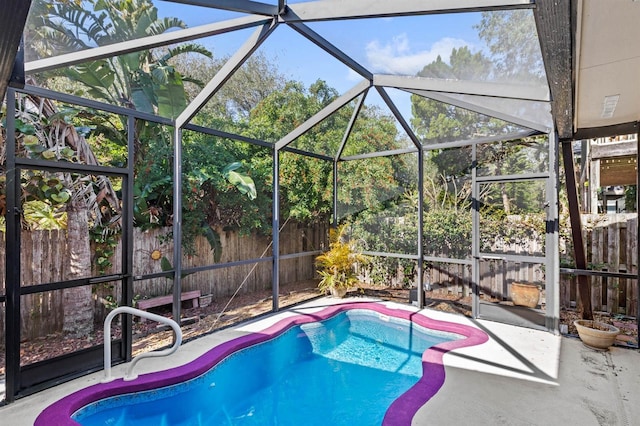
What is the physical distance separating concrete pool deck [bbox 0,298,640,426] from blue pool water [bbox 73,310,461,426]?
1.65 feet

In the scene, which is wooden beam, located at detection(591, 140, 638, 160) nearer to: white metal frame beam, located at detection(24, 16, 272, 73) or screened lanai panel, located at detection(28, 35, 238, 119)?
white metal frame beam, located at detection(24, 16, 272, 73)

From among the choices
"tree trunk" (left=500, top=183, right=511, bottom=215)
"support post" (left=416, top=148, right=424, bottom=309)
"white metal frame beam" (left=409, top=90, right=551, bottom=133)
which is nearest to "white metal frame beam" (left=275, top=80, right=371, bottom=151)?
"white metal frame beam" (left=409, top=90, right=551, bottom=133)

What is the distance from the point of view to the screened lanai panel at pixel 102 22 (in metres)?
2.88

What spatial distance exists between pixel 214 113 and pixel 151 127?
4.10 feet

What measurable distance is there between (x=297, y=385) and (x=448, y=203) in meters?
4.68

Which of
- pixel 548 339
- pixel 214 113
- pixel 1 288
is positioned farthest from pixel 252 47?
pixel 548 339

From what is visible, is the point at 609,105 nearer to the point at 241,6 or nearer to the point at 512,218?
the point at 512,218

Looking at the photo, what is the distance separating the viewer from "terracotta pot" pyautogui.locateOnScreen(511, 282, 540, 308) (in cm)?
599

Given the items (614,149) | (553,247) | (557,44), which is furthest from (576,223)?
(557,44)

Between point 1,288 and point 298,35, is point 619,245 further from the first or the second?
point 1,288

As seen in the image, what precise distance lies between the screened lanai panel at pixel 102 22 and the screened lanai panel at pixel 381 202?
4862 millimetres

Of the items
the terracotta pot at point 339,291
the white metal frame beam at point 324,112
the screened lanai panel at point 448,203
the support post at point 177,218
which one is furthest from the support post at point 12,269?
the screened lanai panel at point 448,203

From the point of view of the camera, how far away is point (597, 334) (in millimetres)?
4660

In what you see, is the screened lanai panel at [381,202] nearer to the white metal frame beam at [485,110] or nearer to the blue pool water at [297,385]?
the white metal frame beam at [485,110]
